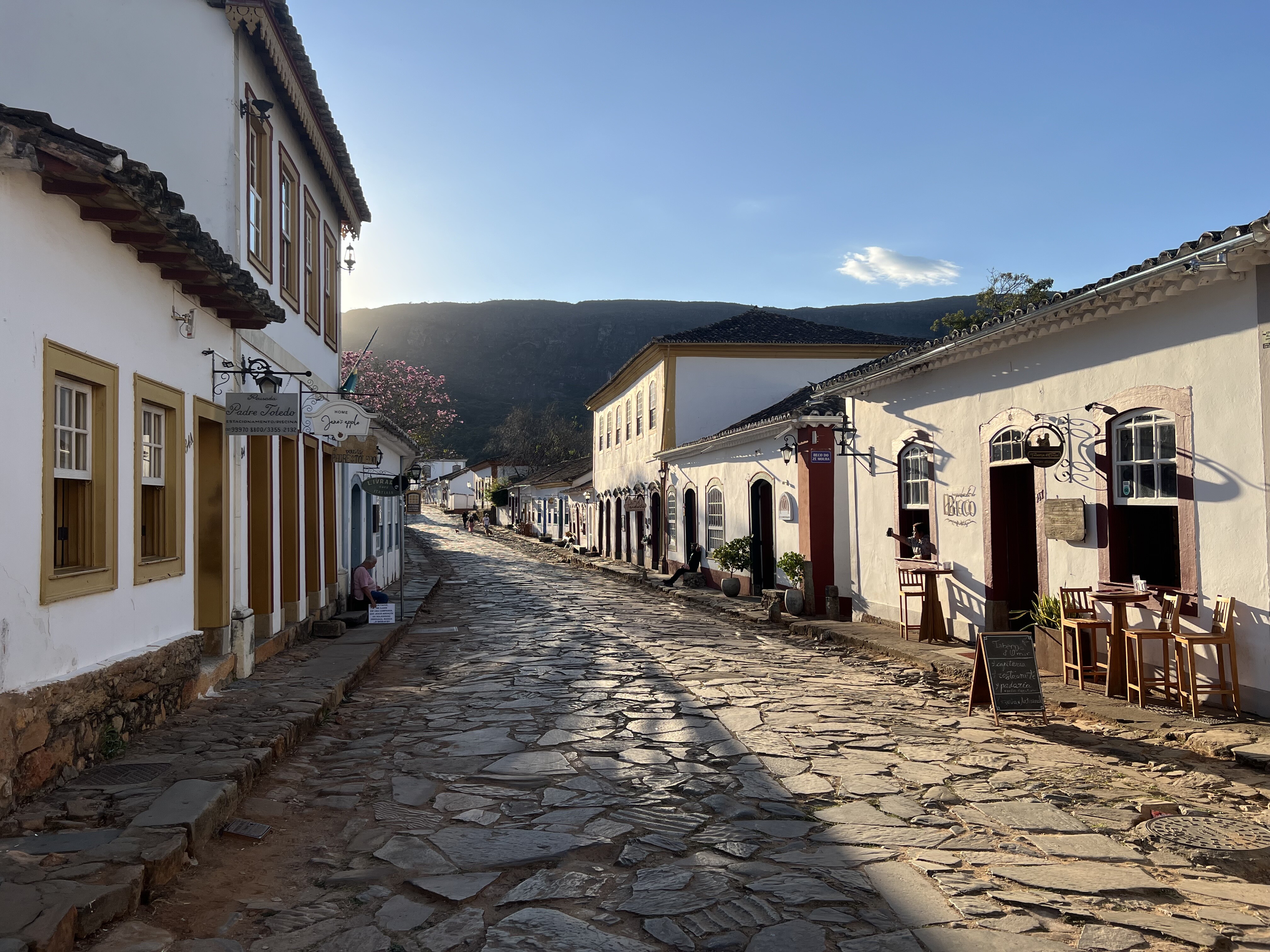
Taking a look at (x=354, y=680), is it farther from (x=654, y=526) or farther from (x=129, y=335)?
(x=654, y=526)

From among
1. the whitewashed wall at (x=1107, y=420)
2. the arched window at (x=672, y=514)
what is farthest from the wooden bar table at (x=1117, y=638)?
the arched window at (x=672, y=514)

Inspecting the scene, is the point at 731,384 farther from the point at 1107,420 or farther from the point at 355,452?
the point at 1107,420

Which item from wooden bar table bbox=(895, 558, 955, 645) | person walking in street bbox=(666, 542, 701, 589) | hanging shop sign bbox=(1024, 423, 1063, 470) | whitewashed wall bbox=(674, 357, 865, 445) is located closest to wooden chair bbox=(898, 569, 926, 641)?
wooden bar table bbox=(895, 558, 955, 645)

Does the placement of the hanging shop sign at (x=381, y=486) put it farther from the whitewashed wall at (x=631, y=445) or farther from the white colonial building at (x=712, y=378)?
the whitewashed wall at (x=631, y=445)

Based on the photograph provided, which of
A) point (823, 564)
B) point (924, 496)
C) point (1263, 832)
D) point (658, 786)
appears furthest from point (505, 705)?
point (823, 564)

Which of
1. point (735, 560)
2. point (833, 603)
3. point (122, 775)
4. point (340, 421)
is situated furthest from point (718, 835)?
point (735, 560)

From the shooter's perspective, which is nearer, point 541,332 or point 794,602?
point 794,602

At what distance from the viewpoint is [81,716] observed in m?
5.77

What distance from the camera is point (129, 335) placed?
6793 millimetres

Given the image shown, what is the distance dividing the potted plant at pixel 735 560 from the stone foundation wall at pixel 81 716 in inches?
515

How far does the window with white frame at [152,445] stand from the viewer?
24.3 ft

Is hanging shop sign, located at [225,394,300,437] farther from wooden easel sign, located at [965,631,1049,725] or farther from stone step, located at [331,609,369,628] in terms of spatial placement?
wooden easel sign, located at [965,631,1049,725]

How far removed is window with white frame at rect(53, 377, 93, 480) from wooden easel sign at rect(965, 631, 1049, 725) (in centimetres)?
673

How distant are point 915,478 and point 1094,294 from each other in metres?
4.70
